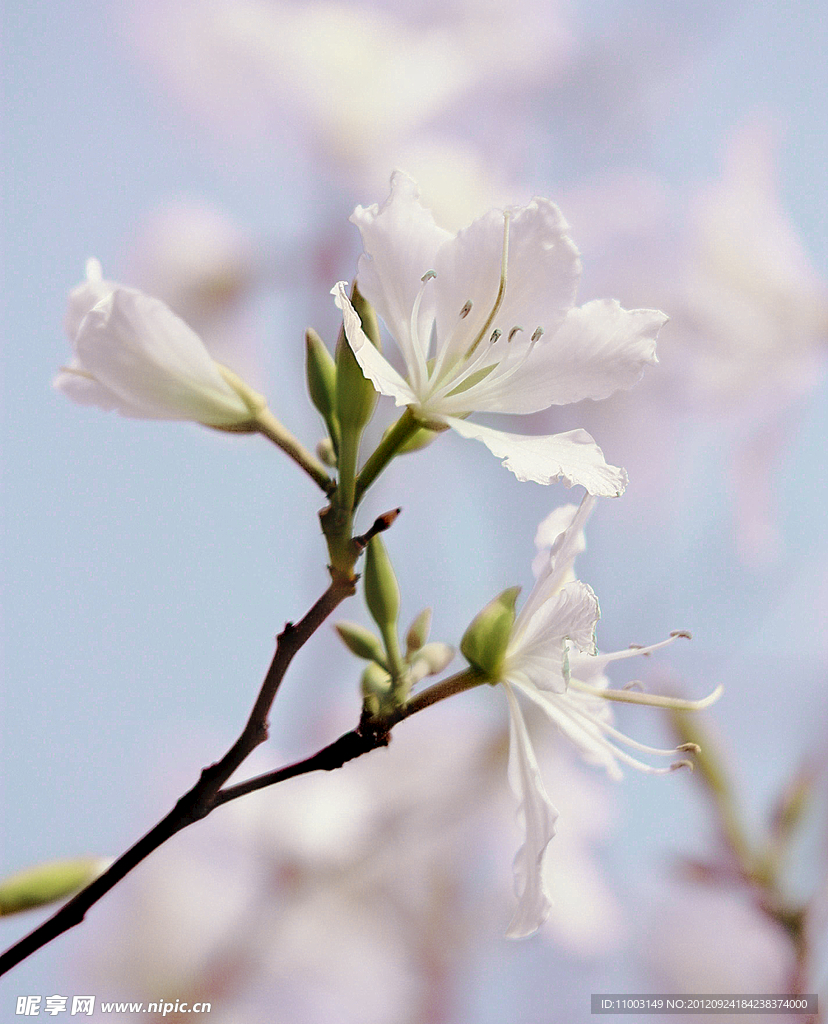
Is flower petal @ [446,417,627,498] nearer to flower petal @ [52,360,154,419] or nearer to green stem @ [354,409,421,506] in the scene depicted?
green stem @ [354,409,421,506]

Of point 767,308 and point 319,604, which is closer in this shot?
point 319,604

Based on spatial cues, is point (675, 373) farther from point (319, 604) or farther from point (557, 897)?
point (319, 604)

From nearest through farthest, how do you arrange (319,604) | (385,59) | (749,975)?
1. (319,604)
2. (749,975)
3. (385,59)

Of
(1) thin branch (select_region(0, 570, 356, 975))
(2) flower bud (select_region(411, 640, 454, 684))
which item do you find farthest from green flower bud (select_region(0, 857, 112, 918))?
(2) flower bud (select_region(411, 640, 454, 684))

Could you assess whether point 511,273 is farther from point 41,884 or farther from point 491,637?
point 41,884

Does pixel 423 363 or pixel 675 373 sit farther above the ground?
pixel 675 373

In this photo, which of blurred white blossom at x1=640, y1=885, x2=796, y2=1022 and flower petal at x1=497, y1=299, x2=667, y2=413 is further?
blurred white blossom at x1=640, y1=885, x2=796, y2=1022

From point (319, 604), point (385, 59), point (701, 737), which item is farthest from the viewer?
point (385, 59)

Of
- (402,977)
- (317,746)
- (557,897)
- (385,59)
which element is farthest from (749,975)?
(385,59)

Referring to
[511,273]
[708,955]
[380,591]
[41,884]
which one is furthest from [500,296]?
[708,955]
